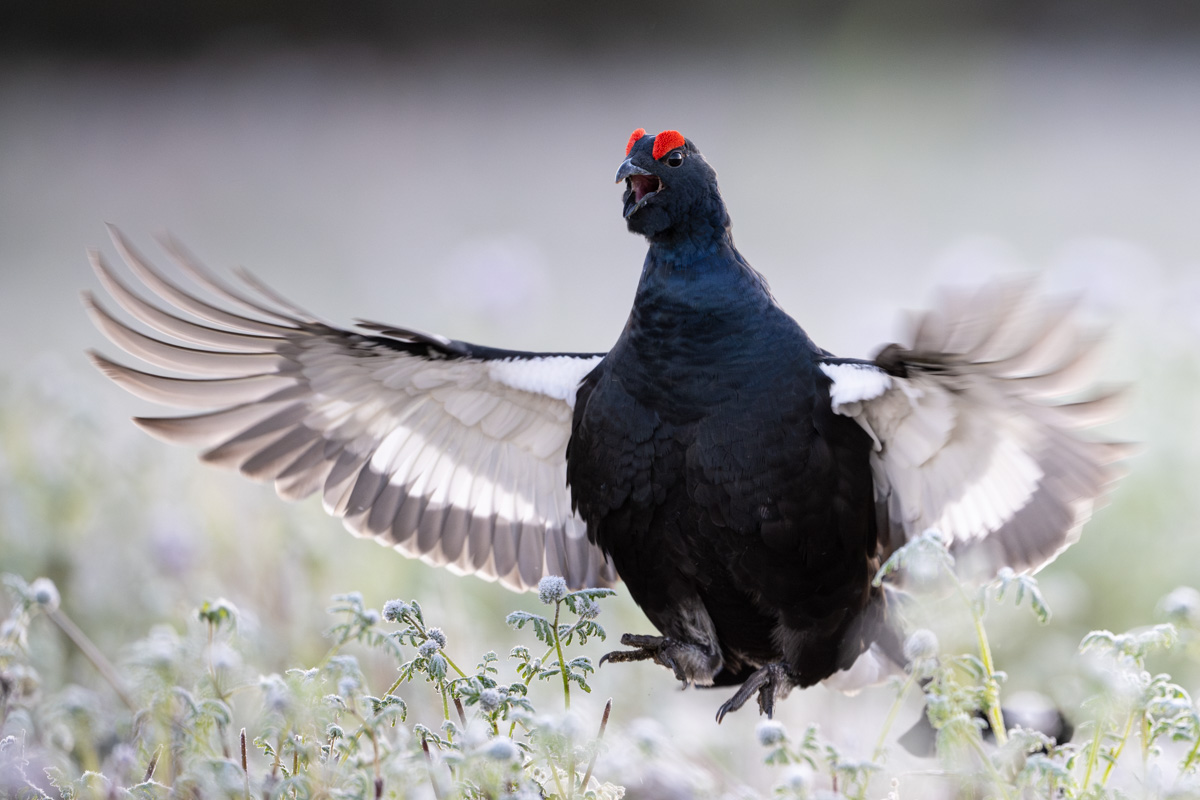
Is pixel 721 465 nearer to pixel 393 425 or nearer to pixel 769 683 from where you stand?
pixel 769 683

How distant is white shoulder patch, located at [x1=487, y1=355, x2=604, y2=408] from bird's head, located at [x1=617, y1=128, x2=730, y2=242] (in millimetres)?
347

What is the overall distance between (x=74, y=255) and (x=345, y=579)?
5.24 meters

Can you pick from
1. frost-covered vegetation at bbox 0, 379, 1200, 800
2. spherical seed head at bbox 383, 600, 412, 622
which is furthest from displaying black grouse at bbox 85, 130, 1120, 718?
spherical seed head at bbox 383, 600, 412, 622

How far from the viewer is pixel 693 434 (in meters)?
2.33

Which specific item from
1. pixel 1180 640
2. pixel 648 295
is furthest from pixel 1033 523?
pixel 648 295

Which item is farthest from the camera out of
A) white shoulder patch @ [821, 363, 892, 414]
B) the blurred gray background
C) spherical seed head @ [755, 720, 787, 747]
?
the blurred gray background

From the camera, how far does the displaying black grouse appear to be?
2307mm

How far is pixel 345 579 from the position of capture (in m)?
3.77

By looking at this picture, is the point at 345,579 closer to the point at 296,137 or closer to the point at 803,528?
the point at 803,528

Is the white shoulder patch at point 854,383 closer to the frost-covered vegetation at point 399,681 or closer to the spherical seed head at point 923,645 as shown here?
the frost-covered vegetation at point 399,681

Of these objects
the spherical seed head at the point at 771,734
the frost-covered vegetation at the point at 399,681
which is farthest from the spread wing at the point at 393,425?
the spherical seed head at the point at 771,734

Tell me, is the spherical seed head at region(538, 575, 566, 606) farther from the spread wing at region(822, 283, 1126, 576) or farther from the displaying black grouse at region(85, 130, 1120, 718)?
the spread wing at region(822, 283, 1126, 576)

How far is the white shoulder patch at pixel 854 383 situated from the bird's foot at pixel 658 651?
665 millimetres

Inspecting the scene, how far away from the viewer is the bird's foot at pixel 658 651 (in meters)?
2.53
